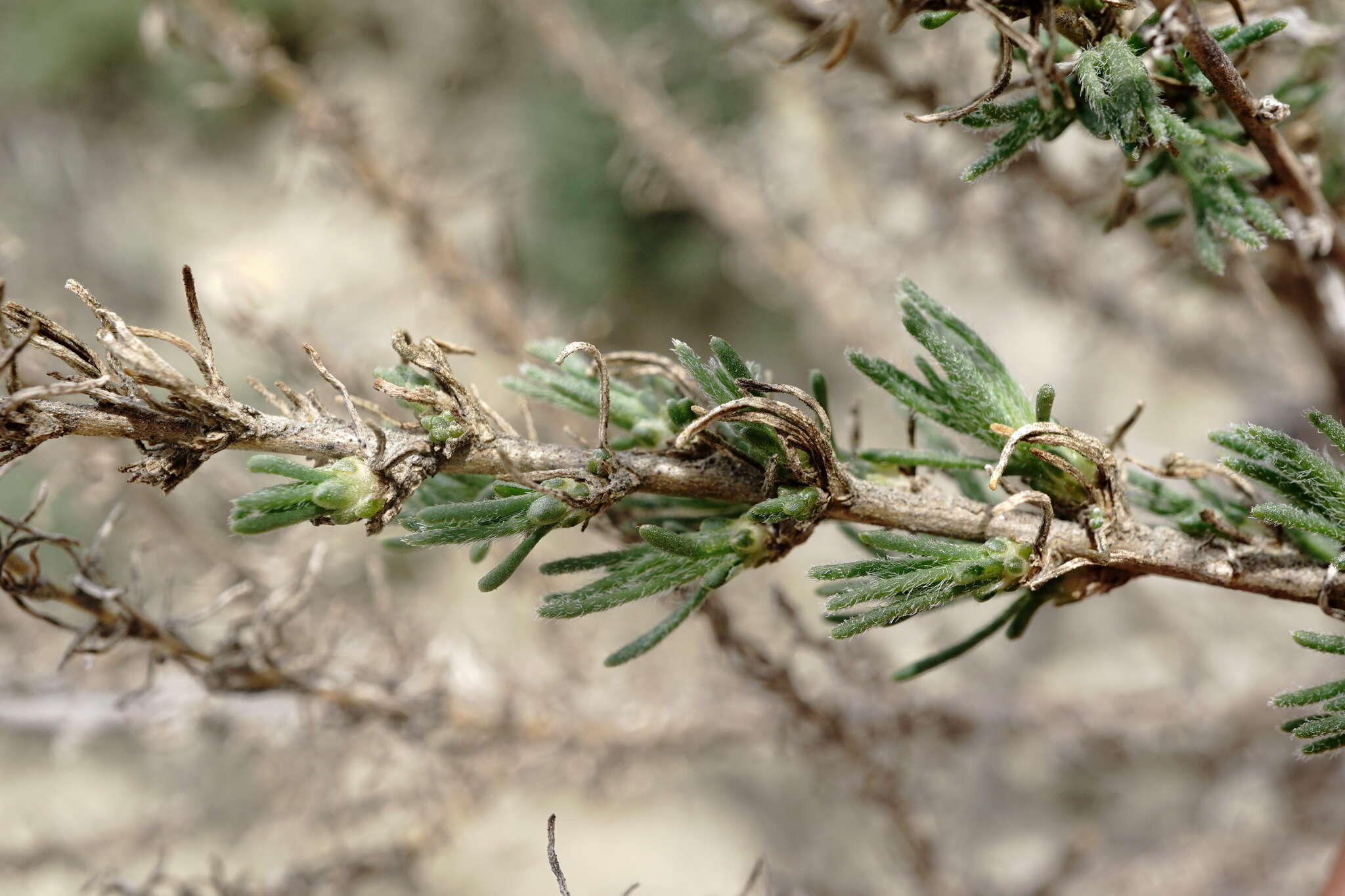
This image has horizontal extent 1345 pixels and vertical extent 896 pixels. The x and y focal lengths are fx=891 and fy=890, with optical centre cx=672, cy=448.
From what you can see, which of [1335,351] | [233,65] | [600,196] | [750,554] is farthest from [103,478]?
[600,196]

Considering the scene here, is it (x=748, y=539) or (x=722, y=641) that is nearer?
(x=748, y=539)

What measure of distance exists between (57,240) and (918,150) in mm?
1665

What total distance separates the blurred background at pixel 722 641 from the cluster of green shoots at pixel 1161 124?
8 cm

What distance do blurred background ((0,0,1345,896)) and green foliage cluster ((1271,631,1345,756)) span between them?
238 mm

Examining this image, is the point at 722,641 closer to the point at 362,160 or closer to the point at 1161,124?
the point at 1161,124

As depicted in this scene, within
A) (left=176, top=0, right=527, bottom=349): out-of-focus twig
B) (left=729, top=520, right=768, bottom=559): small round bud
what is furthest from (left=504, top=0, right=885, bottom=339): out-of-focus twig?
(left=729, top=520, right=768, bottom=559): small round bud

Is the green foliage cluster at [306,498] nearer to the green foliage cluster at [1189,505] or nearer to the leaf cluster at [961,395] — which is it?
the leaf cluster at [961,395]

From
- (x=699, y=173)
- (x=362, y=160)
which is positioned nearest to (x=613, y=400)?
(x=362, y=160)

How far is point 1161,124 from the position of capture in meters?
0.26

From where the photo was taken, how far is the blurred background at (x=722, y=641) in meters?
0.63

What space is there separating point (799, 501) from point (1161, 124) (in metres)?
0.15

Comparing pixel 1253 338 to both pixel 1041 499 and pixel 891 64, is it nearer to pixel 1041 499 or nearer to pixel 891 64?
pixel 891 64

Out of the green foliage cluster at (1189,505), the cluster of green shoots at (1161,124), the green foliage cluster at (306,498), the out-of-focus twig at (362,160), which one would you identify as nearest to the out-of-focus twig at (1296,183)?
the cluster of green shoots at (1161,124)

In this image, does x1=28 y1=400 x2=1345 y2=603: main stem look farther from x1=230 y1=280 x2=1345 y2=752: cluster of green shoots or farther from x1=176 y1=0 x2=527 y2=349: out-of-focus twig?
x1=176 y1=0 x2=527 y2=349: out-of-focus twig
